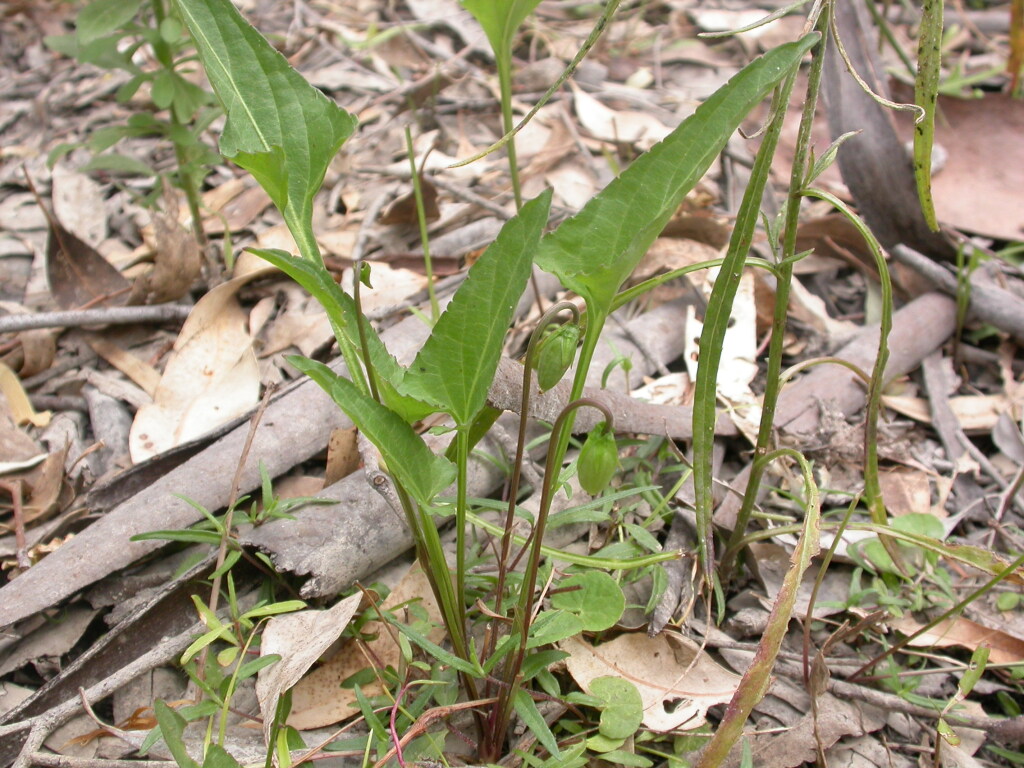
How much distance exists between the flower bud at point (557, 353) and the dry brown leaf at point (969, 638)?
889 mm

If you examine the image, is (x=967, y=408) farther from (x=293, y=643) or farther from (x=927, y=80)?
(x=293, y=643)

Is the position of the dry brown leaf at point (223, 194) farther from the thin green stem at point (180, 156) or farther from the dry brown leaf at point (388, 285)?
the dry brown leaf at point (388, 285)

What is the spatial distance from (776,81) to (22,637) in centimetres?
142

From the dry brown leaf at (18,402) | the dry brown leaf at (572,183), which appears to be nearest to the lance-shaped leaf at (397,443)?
the dry brown leaf at (18,402)

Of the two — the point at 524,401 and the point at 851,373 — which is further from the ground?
the point at 524,401

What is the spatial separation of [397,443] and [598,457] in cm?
26

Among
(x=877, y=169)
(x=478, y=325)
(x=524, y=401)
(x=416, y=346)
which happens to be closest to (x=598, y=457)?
(x=524, y=401)

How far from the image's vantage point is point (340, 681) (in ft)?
4.39

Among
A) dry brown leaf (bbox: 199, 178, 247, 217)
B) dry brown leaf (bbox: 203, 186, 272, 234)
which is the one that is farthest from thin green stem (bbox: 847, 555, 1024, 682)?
dry brown leaf (bbox: 199, 178, 247, 217)

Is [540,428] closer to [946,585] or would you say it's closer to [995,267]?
[946,585]

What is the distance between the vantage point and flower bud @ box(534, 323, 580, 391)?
3.19 feet

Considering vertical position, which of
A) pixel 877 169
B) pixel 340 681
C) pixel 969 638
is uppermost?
pixel 877 169

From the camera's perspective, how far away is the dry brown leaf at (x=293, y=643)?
1.10 m

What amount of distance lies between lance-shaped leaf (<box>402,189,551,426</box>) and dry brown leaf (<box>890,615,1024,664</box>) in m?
0.96
